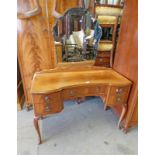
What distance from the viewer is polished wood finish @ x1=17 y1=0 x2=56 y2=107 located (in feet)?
5.23

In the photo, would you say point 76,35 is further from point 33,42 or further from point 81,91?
point 81,91

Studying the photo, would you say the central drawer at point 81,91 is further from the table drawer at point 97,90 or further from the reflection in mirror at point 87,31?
the reflection in mirror at point 87,31

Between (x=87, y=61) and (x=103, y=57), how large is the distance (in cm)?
25

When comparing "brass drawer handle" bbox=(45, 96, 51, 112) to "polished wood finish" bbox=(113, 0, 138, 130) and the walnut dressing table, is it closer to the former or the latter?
the walnut dressing table

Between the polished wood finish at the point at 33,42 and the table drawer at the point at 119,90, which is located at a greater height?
the polished wood finish at the point at 33,42

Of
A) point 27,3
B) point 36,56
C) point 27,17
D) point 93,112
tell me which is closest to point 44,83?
point 36,56

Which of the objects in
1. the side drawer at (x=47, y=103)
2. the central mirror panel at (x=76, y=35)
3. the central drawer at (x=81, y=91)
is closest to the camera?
the side drawer at (x=47, y=103)

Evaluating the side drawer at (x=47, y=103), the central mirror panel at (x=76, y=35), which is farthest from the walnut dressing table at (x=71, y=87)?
the central mirror panel at (x=76, y=35)

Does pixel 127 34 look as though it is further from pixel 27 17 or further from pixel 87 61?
pixel 27 17

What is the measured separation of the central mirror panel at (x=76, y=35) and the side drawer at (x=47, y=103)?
1.84ft

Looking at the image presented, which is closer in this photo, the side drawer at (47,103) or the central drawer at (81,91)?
the side drawer at (47,103)

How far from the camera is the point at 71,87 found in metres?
1.48

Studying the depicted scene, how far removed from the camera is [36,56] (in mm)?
1806

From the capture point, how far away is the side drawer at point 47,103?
1.36 meters
